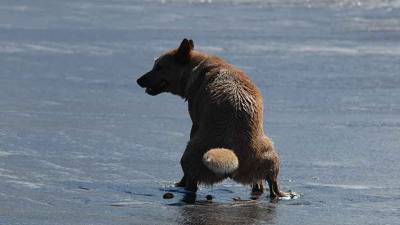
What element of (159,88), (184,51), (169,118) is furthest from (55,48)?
(184,51)

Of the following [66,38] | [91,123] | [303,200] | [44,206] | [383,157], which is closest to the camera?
[44,206]

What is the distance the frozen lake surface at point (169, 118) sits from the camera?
26.1ft

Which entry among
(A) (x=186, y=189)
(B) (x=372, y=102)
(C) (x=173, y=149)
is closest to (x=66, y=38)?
(B) (x=372, y=102)

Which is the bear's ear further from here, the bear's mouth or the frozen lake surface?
the frozen lake surface

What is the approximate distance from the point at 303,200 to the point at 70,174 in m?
1.91

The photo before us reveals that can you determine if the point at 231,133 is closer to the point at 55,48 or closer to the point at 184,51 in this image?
the point at 184,51

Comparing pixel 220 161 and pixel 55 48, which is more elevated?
pixel 55 48

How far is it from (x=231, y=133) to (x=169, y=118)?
366 cm

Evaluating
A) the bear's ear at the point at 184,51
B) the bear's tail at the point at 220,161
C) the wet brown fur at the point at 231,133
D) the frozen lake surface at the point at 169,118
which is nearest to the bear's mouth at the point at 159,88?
the bear's ear at the point at 184,51

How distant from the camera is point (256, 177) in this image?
8.35 meters

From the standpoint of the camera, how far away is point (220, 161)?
25.7 feet

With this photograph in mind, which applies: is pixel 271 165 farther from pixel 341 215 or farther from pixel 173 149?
pixel 173 149

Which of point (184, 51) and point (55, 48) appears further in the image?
point (55, 48)

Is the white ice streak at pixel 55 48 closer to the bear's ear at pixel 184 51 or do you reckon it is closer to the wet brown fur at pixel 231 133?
the bear's ear at pixel 184 51
